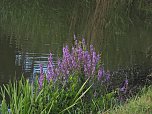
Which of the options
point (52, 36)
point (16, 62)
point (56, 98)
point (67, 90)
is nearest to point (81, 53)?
point (67, 90)

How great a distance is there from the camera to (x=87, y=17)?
1741cm

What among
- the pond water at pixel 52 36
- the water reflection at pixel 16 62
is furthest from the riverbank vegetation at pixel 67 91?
the pond water at pixel 52 36

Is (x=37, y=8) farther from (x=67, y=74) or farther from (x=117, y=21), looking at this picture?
(x=67, y=74)

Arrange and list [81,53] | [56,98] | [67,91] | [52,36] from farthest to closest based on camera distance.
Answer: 1. [52,36]
2. [81,53]
3. [67,91]
4. [56,98]

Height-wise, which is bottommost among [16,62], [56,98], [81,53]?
[16,62]

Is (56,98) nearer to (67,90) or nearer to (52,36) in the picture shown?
(67,90)

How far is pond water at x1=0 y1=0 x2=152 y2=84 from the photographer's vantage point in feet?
33.8

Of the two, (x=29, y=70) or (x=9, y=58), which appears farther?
(x=9, y=58)

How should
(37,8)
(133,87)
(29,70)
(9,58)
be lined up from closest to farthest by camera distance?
(133,87)
(29,70)
(9,58)
(37,8)

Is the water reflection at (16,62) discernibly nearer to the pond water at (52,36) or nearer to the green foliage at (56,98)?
the pond water at (52,36)

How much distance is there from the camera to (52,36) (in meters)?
13.4

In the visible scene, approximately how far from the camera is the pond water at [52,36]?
33.8 ft

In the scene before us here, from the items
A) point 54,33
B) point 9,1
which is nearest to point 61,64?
point 54,33

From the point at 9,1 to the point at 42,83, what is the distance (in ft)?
48.1
